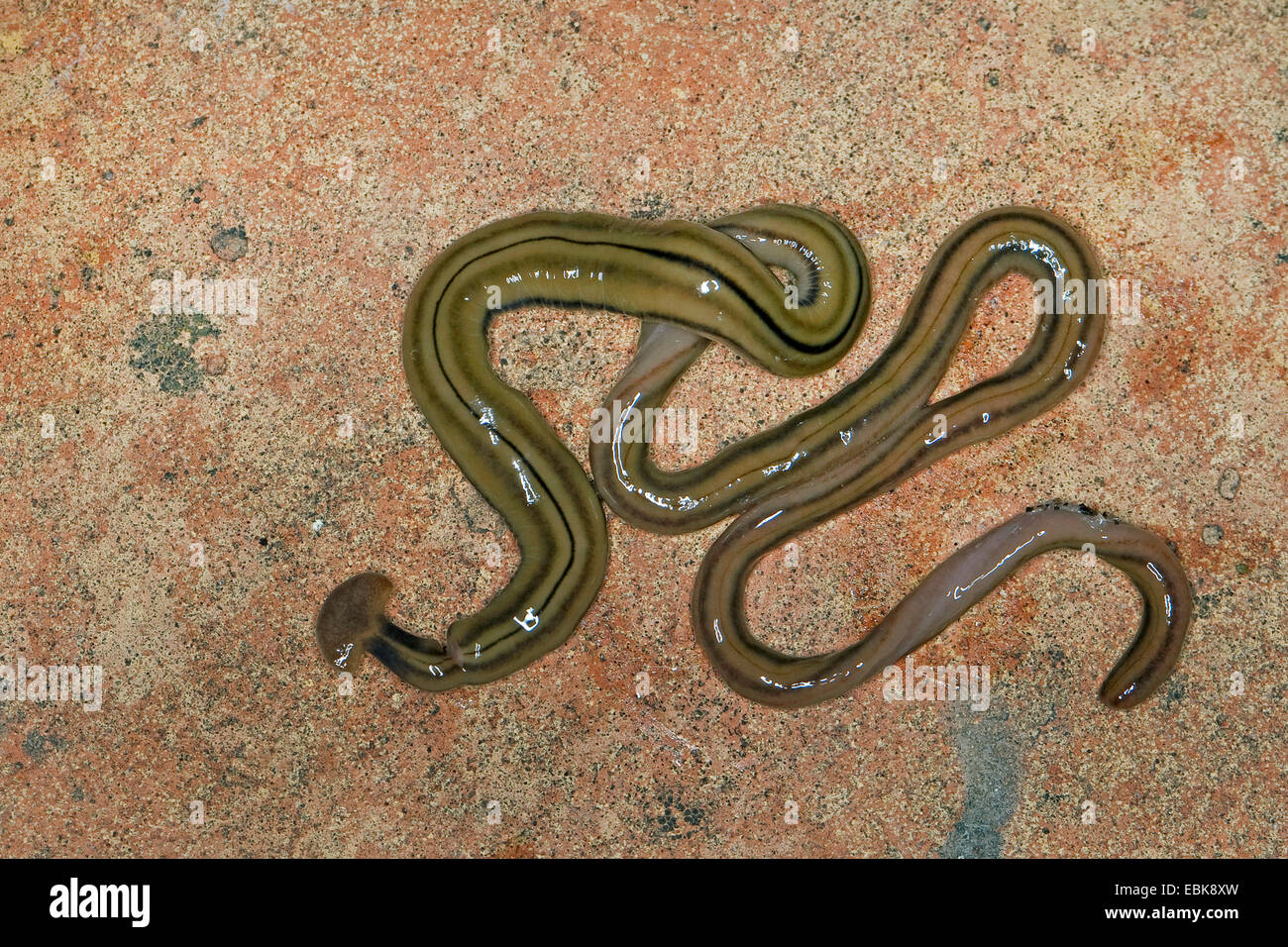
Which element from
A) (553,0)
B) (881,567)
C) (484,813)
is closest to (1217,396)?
(881,567)

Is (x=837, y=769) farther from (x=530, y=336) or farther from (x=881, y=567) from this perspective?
(x=530, y=336)

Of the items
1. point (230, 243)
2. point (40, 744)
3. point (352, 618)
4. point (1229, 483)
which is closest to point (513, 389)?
point (352, 618)

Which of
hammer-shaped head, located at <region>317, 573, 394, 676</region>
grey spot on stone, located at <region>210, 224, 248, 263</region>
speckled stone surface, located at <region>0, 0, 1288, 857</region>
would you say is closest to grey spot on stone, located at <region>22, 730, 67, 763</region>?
speckled stone surface, located at <region>0, 0, 1288, 857</region>

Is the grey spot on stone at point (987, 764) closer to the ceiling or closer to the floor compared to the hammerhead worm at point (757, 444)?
closer to the floor

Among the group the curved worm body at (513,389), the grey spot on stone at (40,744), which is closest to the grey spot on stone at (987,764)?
the curved worm body at (513,389)

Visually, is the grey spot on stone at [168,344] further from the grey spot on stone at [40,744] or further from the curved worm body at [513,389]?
the grey spot on stone at [40,744]

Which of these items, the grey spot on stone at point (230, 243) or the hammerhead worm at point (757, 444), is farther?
the grey spot on stone at point (230, 243)
